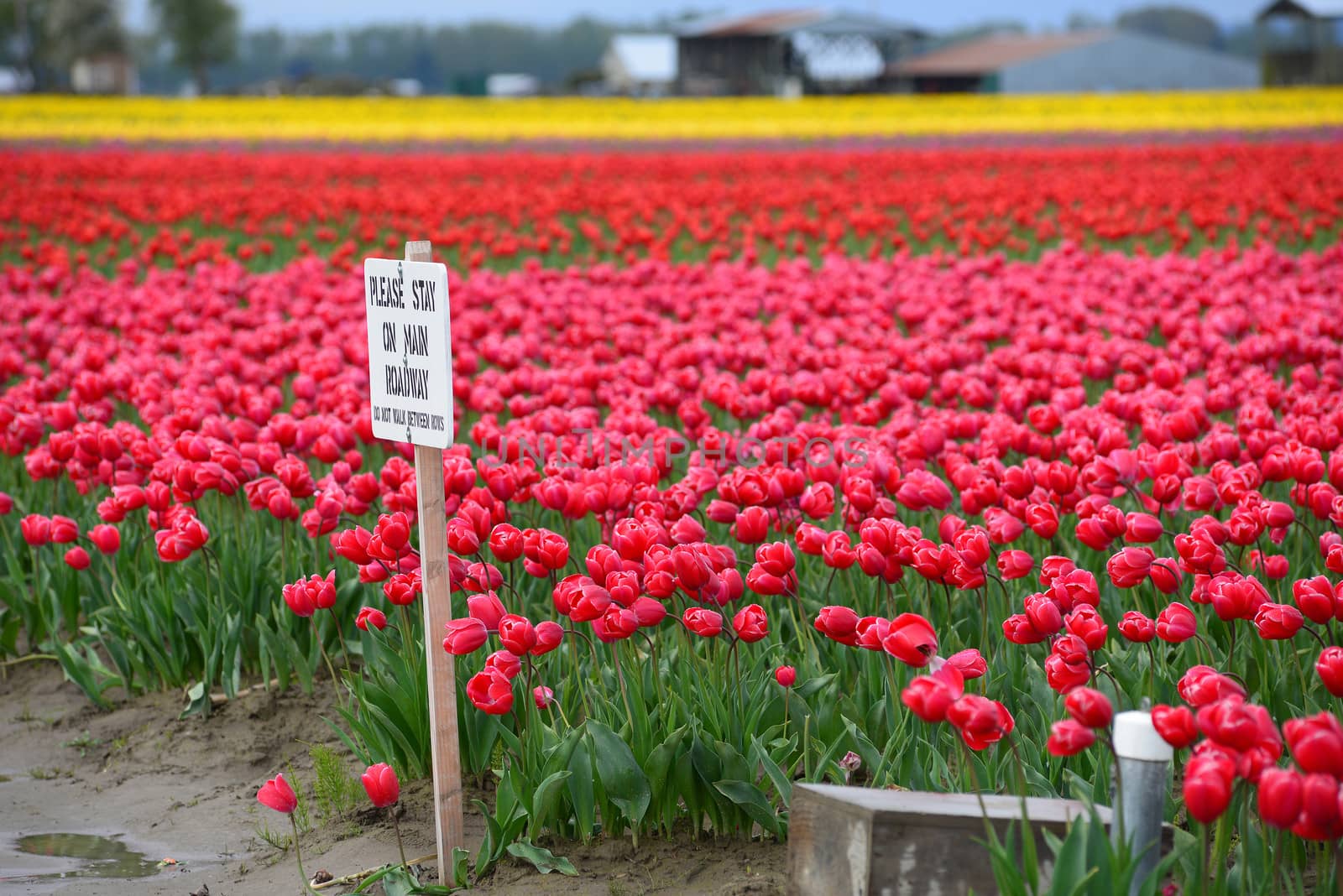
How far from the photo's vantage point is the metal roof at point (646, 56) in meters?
83.9

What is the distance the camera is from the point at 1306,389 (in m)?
5.70

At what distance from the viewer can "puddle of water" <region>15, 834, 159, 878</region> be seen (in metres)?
3.54

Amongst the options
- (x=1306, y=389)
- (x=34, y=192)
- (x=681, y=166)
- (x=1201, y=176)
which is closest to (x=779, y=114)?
(x=681, y=166)

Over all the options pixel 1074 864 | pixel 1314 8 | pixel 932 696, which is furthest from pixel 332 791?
pixel 1314 8

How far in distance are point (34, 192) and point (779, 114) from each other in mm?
26773

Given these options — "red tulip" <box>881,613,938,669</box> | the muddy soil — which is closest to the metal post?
"red tulip" <box>881,613,938,669</box>

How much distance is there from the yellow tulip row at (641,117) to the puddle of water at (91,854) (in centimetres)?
2975

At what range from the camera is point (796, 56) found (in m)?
69.4

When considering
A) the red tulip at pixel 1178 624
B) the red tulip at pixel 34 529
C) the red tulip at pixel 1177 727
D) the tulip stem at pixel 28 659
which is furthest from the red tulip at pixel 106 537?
the red tulip at pixel 1177 727

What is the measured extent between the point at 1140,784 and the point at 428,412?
5.64ft

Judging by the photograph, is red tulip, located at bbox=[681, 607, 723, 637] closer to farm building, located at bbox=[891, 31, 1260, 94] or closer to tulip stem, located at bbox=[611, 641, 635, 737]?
tulip stem, located at bbox=[611, 641, 635, 737]

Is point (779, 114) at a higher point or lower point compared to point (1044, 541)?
higher

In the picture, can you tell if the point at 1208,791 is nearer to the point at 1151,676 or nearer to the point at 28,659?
the point at 1151,676

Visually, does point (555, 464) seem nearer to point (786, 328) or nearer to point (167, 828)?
point (167, 828)
